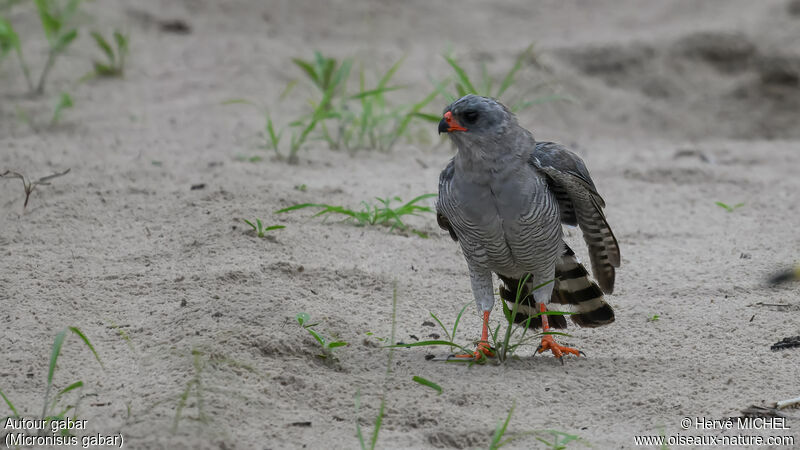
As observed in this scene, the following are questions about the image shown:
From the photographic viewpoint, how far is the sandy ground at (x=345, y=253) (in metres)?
3.27

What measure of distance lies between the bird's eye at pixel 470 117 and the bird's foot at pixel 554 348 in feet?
3.30

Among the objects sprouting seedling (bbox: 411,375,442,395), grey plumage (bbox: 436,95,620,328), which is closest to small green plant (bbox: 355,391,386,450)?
sprouting seedling (bbox: 411,375,442,395)

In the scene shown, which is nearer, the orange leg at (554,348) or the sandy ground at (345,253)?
the sandy ground at (345,253)

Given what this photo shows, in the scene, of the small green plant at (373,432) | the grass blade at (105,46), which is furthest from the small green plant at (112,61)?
the small green plant at (373,432)

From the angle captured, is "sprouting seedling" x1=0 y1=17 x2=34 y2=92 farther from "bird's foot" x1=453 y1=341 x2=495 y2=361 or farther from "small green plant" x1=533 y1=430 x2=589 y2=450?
"small green plant" x1=533 y1=430 x2=589 y2=450

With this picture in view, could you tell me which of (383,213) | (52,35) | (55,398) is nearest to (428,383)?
(55,398)

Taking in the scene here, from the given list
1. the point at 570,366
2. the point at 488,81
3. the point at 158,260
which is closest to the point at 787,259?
the point at 570,366

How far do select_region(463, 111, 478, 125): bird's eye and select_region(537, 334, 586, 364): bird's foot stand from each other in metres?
1.01

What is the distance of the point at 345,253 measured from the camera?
4691 mm

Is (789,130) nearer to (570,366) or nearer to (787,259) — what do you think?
(787,259)

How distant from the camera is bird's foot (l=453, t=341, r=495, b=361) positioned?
3.70 meters

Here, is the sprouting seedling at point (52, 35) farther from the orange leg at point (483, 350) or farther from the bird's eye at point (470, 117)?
the orange leg at point (483, 350)

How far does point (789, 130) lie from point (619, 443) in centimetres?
597

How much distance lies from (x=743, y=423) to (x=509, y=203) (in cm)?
126
